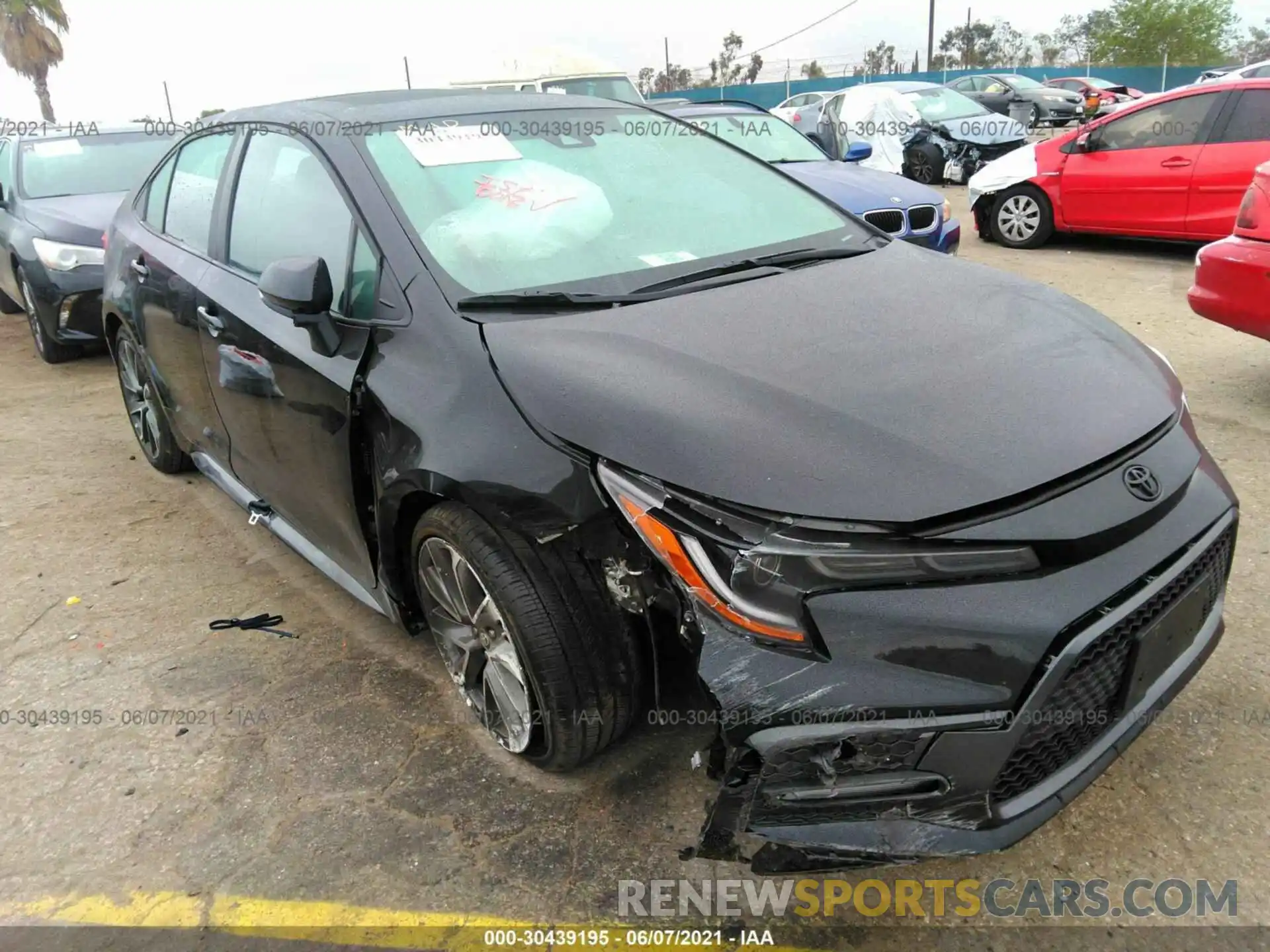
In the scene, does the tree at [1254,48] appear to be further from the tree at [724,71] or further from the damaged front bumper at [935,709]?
the damaged front bumper at [935,709]

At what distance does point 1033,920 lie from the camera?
197 cm

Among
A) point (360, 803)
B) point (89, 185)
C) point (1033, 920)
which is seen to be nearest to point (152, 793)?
point (360, 803)

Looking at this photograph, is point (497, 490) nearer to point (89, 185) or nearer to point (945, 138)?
point (89, 185)

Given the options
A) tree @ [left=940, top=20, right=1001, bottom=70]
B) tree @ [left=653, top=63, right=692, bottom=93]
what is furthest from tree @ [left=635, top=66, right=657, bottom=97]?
tree @ [left=940, top=20, right=1001, bottom=70]

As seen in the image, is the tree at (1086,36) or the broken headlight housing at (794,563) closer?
the broken headlight housing at (794,563)

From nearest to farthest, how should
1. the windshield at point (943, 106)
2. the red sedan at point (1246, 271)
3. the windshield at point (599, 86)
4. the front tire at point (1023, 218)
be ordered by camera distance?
the red sedan at point (1246, 271)
the front tire at point (1023, 218)
the windshield at point (599, 86)
the windshield at point (943, 106)

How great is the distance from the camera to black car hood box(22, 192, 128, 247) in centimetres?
623

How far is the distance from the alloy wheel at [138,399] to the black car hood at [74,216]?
214 centimetres

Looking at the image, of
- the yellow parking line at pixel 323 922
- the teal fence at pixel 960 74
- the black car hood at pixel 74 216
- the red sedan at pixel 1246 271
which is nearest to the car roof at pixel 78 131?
the black car hood at pixel 74 216

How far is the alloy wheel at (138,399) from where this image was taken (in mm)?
4250

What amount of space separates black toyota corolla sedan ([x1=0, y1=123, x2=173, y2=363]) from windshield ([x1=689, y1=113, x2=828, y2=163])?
4.29m

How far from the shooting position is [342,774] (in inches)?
99.0

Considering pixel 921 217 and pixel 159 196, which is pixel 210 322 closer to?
pixel 159 196

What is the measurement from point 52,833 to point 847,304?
250 cm
